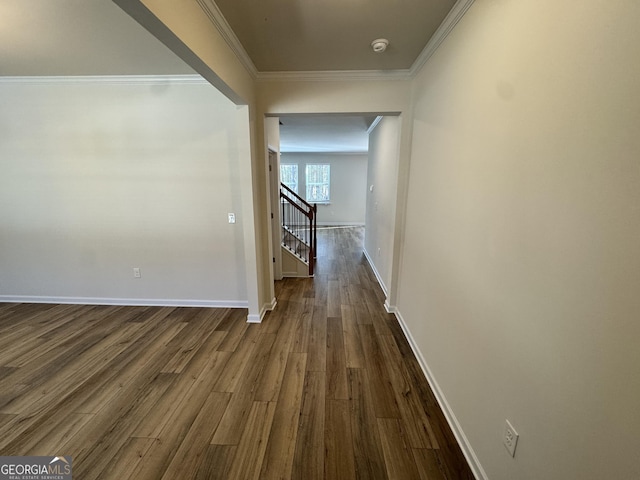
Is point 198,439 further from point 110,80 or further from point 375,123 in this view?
point 375,123

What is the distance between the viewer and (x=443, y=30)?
1.73 meters

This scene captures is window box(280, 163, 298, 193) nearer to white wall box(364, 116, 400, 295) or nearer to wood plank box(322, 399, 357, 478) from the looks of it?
white wall box(364, 116, 400, 295)

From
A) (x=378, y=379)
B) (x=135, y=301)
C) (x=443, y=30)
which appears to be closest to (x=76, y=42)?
(x=135, y=301)

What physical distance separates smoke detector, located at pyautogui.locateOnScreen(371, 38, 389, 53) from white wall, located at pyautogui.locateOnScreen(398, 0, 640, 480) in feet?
1.59

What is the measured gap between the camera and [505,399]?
1.11m

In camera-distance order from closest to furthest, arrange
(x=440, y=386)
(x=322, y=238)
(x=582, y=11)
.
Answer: (x=582, y=11), (x=440, y=386), (x=322, y=238)

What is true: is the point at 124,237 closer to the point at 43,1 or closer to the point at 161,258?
the point at 161,258

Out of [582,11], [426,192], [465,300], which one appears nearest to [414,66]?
[426,192]

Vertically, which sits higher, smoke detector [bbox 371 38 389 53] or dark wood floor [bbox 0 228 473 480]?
smoke detector [bbox 371 38 389 53]

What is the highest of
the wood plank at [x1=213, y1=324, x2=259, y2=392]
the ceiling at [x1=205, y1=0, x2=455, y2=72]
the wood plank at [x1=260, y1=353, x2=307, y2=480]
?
the ceiling at [x1=205, y1=0, x2=455, y2=72]

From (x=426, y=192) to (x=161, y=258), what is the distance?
297cm

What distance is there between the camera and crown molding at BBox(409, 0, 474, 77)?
149 cm

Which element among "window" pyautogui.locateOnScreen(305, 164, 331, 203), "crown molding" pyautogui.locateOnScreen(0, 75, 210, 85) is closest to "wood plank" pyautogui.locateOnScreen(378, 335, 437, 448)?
"crown molding" pyautogui.locateOnScreen(0, 75, 210, 85)

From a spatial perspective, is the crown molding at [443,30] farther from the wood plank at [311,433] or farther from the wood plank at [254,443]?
the wood plank at [254,443]
